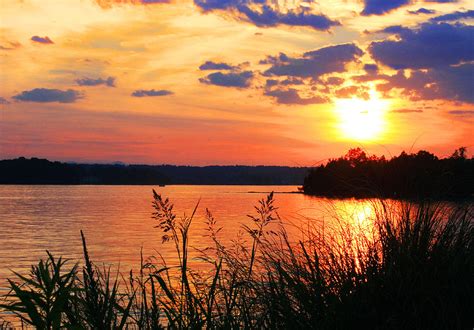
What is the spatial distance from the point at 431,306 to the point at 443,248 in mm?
805

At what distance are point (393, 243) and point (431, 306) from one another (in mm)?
869

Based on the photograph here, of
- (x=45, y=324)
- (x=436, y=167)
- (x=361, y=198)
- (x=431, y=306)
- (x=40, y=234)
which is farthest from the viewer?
(x=40, y=234)

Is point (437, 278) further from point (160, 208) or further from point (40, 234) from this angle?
point (40, 234)

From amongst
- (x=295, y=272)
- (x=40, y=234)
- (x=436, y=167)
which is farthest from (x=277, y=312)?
(x=40, y=234)

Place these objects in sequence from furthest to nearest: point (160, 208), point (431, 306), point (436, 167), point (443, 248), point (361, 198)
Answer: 1. point (436, 167)
2. point (361, 198)
3. point (443, 248)
4. point (431, 306)
5. point (160, 208)

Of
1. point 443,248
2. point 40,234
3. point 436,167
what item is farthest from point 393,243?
point 40,234

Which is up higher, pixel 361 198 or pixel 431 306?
pixel 361 198

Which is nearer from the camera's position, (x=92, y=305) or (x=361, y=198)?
(x=92, y=305)

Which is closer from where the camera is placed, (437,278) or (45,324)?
(45,324)

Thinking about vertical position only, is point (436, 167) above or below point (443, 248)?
above

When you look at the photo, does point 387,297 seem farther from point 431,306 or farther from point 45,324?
point 45,324

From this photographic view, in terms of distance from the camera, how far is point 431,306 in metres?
6.27

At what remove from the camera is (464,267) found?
6574mm

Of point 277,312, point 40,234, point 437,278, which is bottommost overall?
point 40,234
